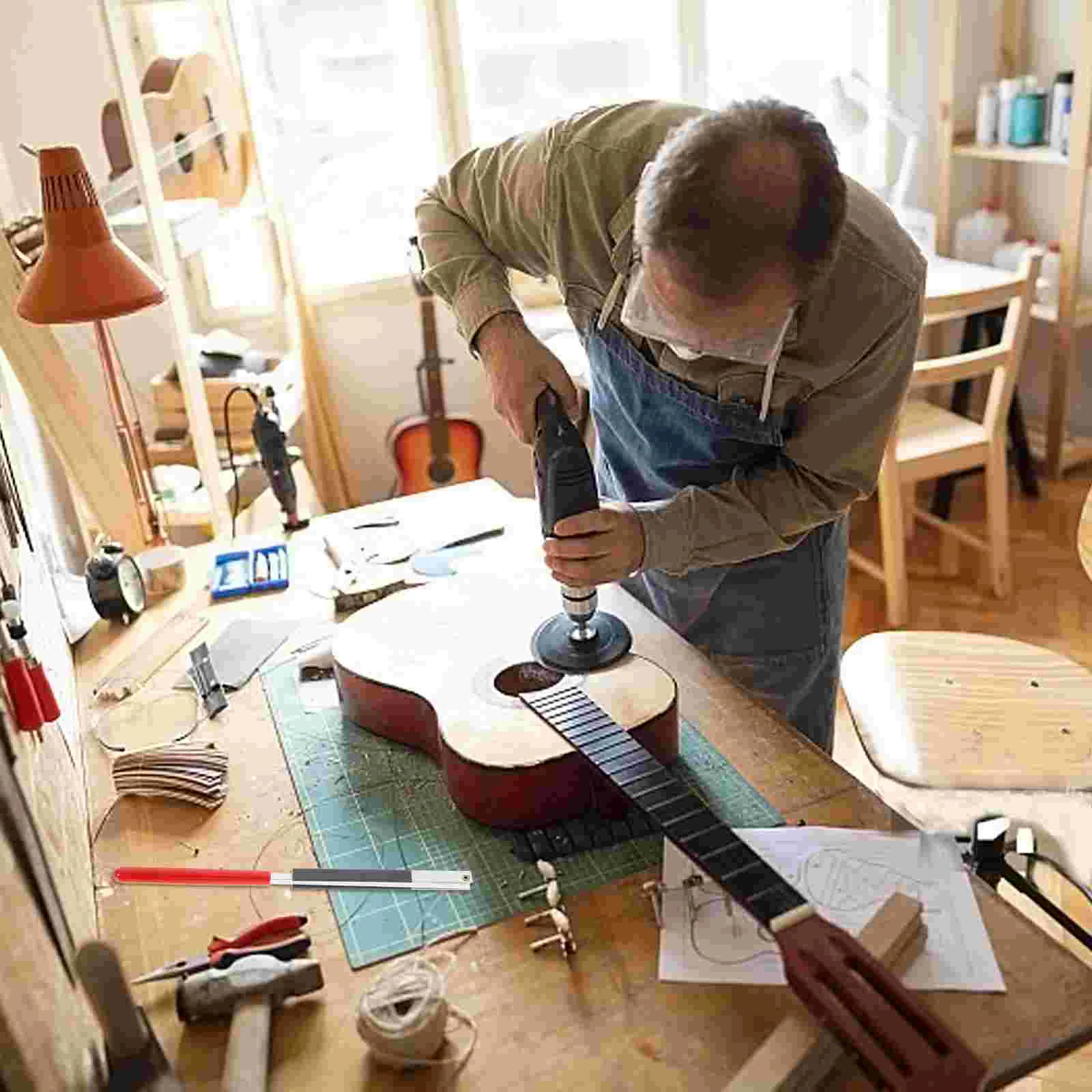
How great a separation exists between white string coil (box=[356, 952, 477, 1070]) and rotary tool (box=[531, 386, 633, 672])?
407 mm

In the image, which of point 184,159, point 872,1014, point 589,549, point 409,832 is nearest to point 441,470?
point 184,159

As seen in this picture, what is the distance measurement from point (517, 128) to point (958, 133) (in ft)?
4.66

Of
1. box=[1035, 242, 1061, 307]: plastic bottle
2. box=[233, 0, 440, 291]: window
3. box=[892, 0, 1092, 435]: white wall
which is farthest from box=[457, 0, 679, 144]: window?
box=[1035, 242, 1061, 307]: plastic bottle

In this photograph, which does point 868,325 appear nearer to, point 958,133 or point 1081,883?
point 1081,883

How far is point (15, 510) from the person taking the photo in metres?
1.39

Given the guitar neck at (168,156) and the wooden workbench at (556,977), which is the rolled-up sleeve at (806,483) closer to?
the wooden workbench at (556,977)

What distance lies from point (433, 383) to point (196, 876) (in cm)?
219

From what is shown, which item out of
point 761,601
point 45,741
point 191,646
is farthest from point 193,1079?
point 761,601

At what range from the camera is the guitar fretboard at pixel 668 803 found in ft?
2.94

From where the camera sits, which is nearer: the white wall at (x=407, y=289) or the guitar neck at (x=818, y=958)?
the guitar neck at (x=818, y=958)

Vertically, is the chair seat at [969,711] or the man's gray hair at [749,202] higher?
the man's gray hair at [749,202]

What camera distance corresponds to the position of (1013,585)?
10.1 feet

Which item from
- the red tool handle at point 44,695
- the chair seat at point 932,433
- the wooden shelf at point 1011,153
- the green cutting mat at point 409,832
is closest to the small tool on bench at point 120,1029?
the green cutting mat at point 409,832

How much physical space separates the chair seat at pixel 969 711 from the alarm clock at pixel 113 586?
41.8 inches
